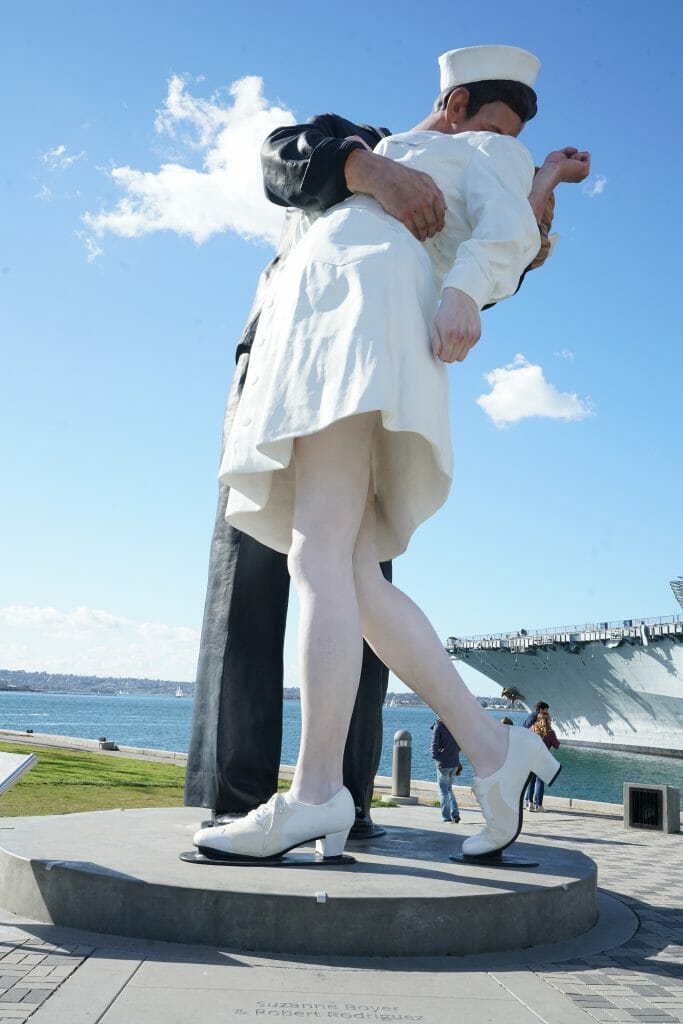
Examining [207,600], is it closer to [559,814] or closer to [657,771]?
[559,814]

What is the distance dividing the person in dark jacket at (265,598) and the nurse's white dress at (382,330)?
0.35 feet

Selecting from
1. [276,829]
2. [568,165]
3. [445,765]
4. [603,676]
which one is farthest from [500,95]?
[603,676]

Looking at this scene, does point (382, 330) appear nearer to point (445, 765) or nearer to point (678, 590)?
point (445, 765)

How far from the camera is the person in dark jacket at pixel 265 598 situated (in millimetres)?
2951

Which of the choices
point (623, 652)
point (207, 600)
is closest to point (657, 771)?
point (623, 652)

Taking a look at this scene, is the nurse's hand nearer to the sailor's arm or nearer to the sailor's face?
the sailor's arm

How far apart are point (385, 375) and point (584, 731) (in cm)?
5170

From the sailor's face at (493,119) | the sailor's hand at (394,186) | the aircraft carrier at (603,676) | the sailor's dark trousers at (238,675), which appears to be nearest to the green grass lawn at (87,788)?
the sailor's dark trousers at (238,675)

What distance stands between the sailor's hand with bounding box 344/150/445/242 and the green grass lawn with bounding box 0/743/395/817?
14.0 ft

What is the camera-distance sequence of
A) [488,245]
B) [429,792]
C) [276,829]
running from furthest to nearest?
1. [429,792]
2. [488,245]
3. [276,829]

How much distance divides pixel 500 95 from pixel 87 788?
22.2 ft

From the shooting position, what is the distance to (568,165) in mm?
3389

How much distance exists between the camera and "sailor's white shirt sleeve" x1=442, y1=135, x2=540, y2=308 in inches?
110

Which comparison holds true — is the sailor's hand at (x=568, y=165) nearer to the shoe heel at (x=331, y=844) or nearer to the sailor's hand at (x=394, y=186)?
the sailor's hand at (x=394, y=186)
